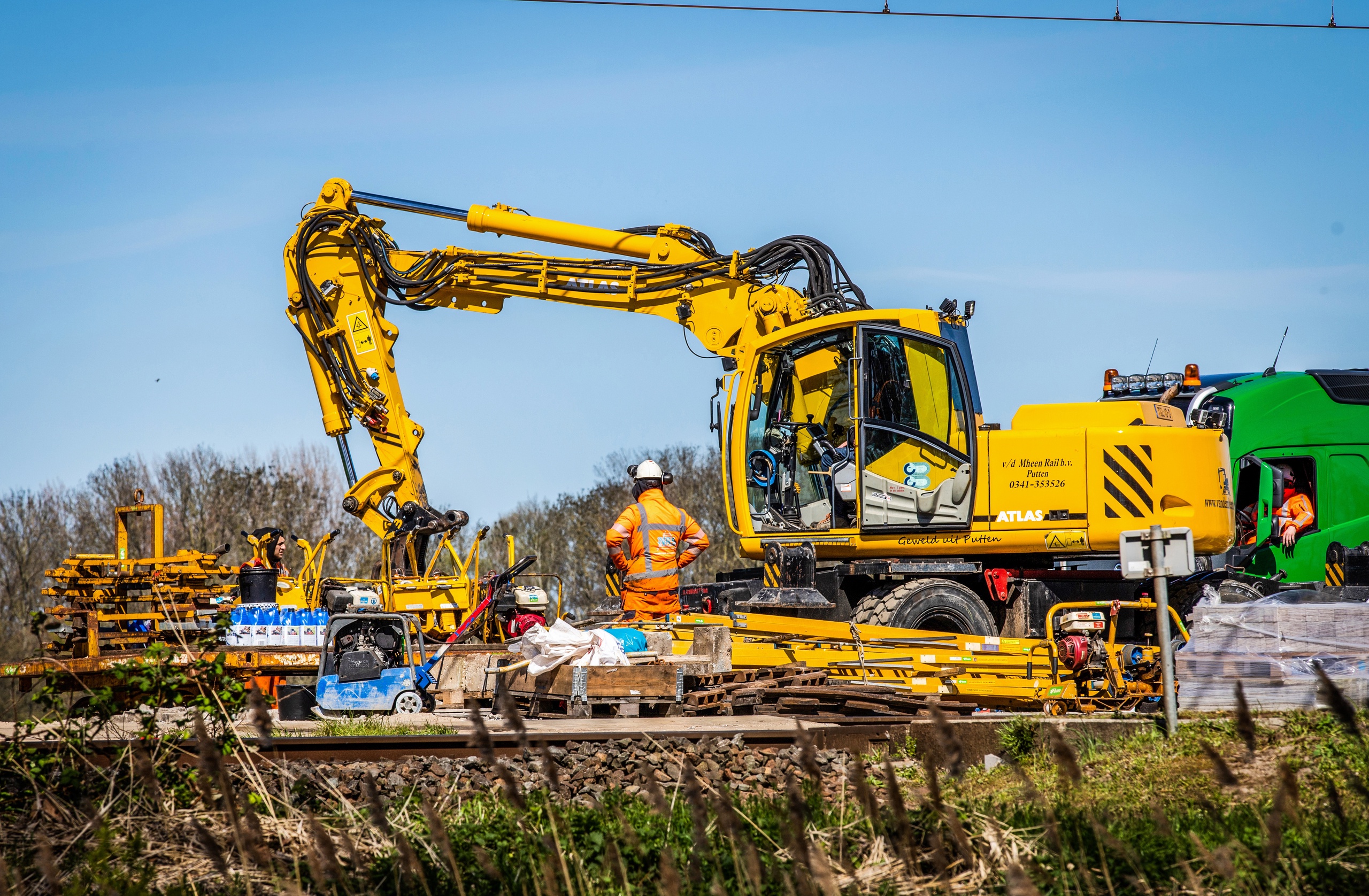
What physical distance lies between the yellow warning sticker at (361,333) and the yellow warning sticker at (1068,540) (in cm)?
774

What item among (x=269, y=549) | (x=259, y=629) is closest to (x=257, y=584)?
(x=269, y=549)

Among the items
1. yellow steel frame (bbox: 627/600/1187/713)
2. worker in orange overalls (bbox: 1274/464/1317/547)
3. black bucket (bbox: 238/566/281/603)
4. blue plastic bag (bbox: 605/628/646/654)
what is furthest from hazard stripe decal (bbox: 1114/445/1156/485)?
black bucket (bbox: 238/566/281/603)

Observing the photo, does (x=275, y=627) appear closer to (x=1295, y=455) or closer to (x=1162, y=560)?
(x=1162, y=560)

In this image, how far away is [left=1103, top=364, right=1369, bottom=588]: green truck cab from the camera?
14.4 metres

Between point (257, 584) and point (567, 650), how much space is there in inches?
258

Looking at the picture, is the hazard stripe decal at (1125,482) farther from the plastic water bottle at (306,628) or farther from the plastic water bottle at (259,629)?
the plastic water bottle at (259,629)

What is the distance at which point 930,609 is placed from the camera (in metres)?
11.5

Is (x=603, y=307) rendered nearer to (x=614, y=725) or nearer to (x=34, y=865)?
(x=614, y=725)

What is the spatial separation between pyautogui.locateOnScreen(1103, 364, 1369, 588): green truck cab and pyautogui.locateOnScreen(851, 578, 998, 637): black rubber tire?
4.04m

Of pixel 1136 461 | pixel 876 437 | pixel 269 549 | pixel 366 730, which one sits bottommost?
pixel 366 730

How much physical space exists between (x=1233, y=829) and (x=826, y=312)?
874 cm

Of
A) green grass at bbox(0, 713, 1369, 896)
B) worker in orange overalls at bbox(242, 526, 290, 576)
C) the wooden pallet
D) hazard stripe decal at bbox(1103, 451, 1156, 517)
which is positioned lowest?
green grass at bbox(0, 713, 1369, 896)

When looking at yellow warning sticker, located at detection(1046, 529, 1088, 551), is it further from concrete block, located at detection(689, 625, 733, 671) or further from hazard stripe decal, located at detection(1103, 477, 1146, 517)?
concrete block, located at detection(689, 625, 733, 671)

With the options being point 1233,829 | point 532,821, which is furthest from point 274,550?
point 1233,829
